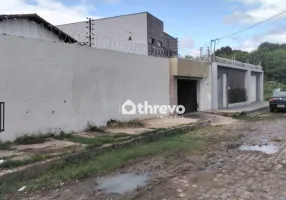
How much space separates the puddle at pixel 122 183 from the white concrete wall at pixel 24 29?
8837 mm

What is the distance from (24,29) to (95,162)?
9880 mm

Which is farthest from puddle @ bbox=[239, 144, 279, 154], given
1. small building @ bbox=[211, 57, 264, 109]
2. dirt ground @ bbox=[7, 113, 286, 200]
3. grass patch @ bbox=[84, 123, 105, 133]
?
small building @ bbox=[211, 57, 264, 109]

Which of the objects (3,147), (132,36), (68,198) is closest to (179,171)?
(68,198)

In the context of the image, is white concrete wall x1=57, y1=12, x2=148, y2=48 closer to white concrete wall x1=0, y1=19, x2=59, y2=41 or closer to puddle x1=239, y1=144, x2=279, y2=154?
white concrete wall x1=0, y1=19, x2=59, y2=41

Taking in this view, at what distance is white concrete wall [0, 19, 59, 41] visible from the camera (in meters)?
13.5

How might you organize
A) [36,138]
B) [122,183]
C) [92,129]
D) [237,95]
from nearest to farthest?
1. [122,183]
2. [36,138]
3. [92,129]
4. [237,95]

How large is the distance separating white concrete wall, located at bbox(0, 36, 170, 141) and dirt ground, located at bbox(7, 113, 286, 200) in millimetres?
3301

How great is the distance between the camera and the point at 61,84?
30.9ft

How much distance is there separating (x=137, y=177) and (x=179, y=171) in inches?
35.9

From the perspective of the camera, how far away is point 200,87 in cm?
1903

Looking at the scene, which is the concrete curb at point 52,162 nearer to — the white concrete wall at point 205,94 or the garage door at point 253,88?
the white concrete wall at point 205,94

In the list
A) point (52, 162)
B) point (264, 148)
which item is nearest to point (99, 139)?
point (52, 162)

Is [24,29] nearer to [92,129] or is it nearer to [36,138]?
[92,129]

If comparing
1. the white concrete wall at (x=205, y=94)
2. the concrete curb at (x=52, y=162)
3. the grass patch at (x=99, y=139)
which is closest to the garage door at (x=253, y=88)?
the white concrete wall at (x=205, y=94)
